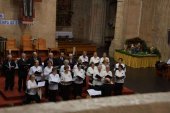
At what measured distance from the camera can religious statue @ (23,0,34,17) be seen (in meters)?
17.4

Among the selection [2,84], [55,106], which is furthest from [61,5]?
[55,106]

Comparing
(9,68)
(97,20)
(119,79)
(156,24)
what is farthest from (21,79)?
(97,20)

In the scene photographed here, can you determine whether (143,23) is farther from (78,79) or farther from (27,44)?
(78,79)

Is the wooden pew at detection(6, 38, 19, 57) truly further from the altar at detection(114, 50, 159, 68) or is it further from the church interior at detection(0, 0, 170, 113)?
the altar at detection(114, 50, 159, 68)

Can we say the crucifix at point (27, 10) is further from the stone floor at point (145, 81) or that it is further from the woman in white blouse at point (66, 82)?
the woman in white blouse at point (66, 82)

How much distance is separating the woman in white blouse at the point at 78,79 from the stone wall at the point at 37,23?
25.3ft

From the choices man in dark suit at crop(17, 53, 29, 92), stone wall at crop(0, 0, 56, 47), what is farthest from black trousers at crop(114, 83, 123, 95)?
stone wall at crop(0, 0, 56, 47)

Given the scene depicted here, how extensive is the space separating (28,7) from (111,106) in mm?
15622

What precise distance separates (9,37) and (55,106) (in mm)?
16088

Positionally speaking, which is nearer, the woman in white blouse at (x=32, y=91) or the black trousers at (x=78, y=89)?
the woman in white blouse at (x=32, y=91)

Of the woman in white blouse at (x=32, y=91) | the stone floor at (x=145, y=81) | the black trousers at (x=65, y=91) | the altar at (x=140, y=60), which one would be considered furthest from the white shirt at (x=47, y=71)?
the altar at (x=140, y=60)


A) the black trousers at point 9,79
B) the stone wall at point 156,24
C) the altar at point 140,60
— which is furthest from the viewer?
the stone wall at point 156,24

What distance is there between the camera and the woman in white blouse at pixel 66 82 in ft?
36.1

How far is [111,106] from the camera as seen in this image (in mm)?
2648
